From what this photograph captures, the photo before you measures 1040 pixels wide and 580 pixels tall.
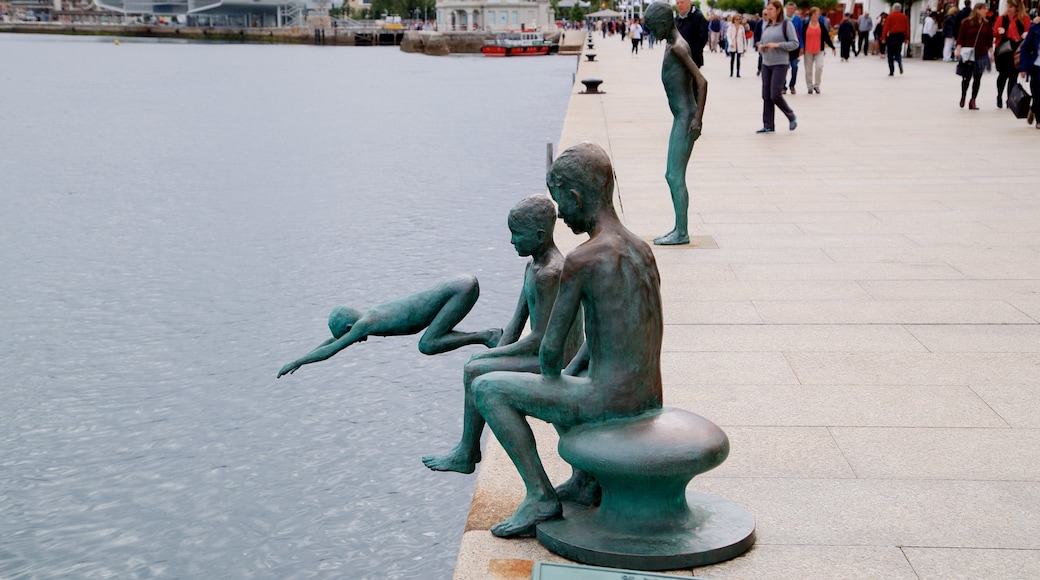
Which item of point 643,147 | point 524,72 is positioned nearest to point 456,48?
point 524,72

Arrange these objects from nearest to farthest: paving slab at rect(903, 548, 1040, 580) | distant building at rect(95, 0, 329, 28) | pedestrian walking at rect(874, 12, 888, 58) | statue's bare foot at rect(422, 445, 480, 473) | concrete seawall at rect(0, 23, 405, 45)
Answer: paving slab at rect(903, 548, 1040, 580) → statue's bare foot at rect(422, 445, 480, 473) → pedestrian walking at rect(874, 12, 888, 58) → concrete seawall at rect(0, 23, 405, 45) → distant building at rect(95, 0, 329, 28)

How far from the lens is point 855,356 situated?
21.7 feet

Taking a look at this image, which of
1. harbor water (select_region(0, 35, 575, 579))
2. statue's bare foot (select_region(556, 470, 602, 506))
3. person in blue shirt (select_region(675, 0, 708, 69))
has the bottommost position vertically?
harbor water (select_region(0, 35, 575, 579))

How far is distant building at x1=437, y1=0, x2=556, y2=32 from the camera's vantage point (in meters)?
129

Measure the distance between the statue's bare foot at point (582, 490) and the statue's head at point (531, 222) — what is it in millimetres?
879

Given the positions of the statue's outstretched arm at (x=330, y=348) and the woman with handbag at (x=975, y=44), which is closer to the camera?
the statue's outstretched arm at (x=330, y=348)

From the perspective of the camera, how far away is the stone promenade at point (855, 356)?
13.9ft

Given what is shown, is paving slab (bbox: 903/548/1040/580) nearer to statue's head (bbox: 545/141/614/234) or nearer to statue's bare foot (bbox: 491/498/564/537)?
statue's bare foot (bbox: 491/498/564/537)

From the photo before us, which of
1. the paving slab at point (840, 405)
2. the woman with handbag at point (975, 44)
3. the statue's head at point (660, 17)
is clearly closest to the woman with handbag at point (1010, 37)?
the woman with handbag at point (975, 44)

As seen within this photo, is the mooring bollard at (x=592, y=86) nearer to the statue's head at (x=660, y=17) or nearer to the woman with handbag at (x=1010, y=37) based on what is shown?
the woman with handbag at (x=1010, y=37)

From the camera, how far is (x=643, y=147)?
1641 centimetres

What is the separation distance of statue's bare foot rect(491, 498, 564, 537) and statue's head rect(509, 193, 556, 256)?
95 centimetres

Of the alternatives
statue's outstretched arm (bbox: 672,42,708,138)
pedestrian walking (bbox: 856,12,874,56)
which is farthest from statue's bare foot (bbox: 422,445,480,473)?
pedestrian walking (bbox: 856,12,874,56)

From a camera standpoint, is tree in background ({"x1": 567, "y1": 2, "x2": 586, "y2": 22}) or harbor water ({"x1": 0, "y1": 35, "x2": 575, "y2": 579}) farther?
tree in background ({"x1": 567, "y1": 2, "x2": 586, "y2": 22})
